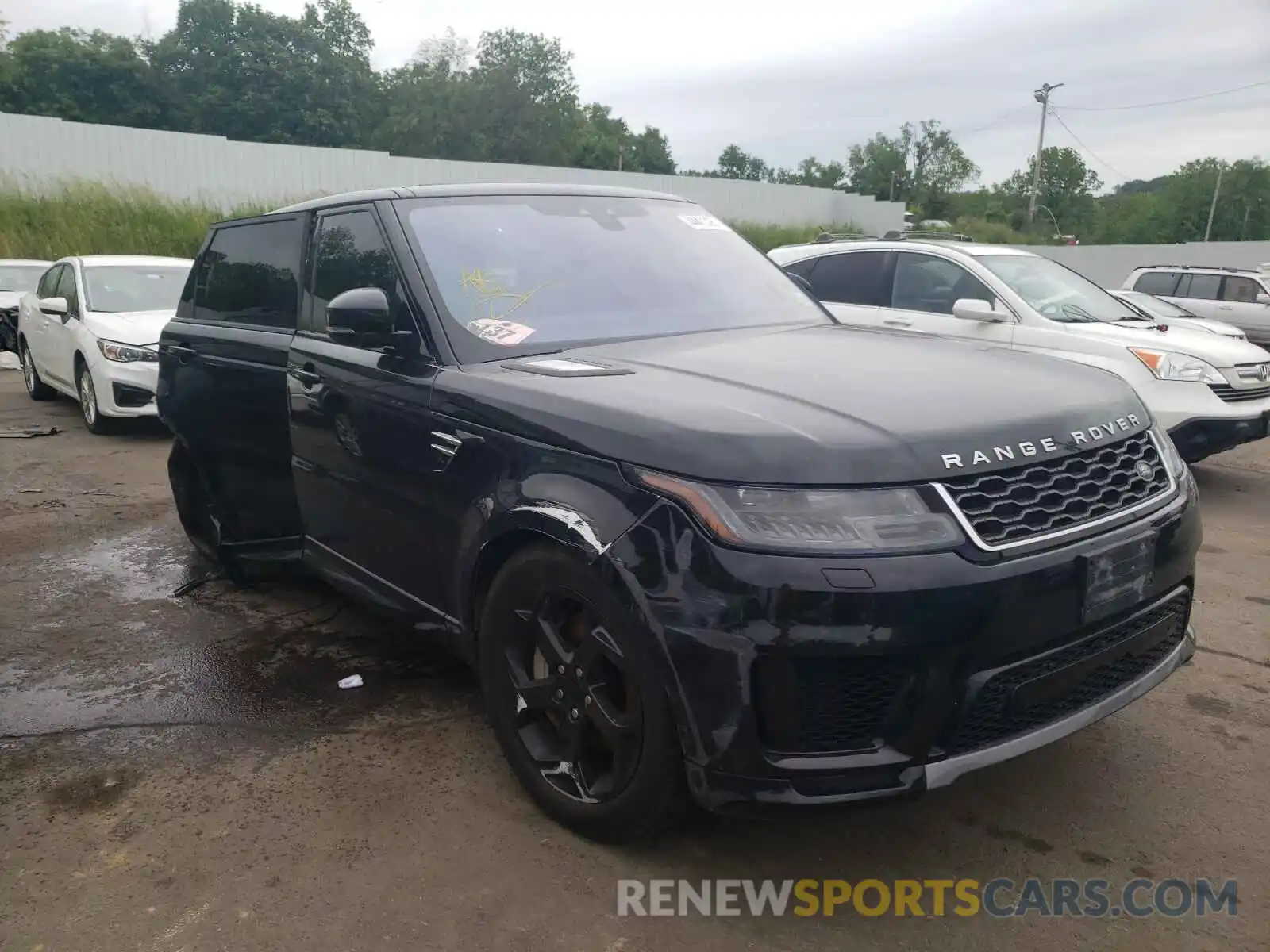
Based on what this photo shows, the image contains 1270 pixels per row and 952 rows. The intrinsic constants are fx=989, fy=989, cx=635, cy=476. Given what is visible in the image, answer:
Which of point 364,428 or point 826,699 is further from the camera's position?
point 364,428

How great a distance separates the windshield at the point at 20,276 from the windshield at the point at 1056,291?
12518 mm

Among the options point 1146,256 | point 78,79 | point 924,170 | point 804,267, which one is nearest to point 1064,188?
point 924,170

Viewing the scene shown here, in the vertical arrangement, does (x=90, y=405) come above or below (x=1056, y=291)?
below

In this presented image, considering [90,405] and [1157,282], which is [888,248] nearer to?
[90,405]

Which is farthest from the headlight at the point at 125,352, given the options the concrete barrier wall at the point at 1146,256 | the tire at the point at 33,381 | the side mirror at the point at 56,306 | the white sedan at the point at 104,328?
the concrete barrier wall at the point at 1146,256

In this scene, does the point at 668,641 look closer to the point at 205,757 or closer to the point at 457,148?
the point at 205,757

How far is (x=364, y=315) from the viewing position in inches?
121

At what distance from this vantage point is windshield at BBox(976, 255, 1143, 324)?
745 cm

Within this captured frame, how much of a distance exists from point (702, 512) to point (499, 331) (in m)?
1.21

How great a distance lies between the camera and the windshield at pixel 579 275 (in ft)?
10.5

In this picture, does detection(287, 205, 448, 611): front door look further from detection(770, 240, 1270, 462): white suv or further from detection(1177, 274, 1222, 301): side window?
detection(1177, 274, 1222, 301): side window

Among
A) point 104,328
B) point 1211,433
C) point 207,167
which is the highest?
point 207,167

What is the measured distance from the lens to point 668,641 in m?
2.23

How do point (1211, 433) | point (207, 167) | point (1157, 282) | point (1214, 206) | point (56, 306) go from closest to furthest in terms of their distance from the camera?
point (1211, 433) < point (56, 306) < point (1157, 282) < point (207, 167) < point (1214, 206)
